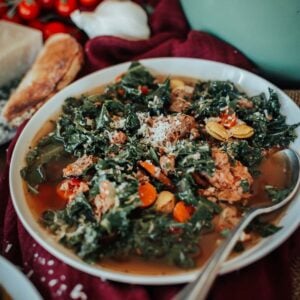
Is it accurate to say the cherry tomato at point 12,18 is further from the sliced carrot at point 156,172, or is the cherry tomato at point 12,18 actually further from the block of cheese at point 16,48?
the sliced carrot at point 156,172

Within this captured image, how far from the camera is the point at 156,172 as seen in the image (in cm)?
131

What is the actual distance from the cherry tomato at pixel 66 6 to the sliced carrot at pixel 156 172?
118cm

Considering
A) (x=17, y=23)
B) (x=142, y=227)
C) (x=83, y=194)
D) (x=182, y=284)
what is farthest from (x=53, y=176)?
(x=17, y=23)

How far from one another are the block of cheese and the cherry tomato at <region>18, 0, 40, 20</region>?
0.11m

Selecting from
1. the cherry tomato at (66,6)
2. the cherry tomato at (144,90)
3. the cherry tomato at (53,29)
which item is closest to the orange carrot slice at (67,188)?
the cherry tomato at (144,90)

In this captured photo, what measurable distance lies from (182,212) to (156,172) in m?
0.14

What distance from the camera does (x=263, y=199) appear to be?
128 centimetres

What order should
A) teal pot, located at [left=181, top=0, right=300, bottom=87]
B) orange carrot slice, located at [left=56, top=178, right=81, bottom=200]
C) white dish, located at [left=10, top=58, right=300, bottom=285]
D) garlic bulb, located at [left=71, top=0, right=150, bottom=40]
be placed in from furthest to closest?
garlic bulb, located at [left=71, top=0, right=150, bottom=40]
teal pot, located at [left=181, top=0, right=300, bottom=87]
orange carrot slice, located at [left=56, top=178, right=81, bottom=200]
white dish, located at [left=10, top=58, right=300, bottom=285]

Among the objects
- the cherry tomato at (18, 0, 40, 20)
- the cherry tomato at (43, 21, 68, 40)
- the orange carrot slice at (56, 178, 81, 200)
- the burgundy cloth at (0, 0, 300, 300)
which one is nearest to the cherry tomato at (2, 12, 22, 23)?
the cherry tomato at (18, 0, 40, 20)

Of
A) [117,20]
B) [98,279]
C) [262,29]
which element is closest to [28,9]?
[117,20]

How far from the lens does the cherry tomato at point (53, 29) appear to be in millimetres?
2178

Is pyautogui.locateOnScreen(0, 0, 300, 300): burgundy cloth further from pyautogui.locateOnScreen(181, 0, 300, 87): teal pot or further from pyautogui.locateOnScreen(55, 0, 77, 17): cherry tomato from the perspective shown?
pyautogui.locateOnScreen(55, 0, 77, 17): cherry tomato

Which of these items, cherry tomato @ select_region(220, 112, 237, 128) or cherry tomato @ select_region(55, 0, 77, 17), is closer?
cherry tomato @ select_region(220, 112, 237, 128)

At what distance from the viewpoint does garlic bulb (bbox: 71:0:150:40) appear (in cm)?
200
